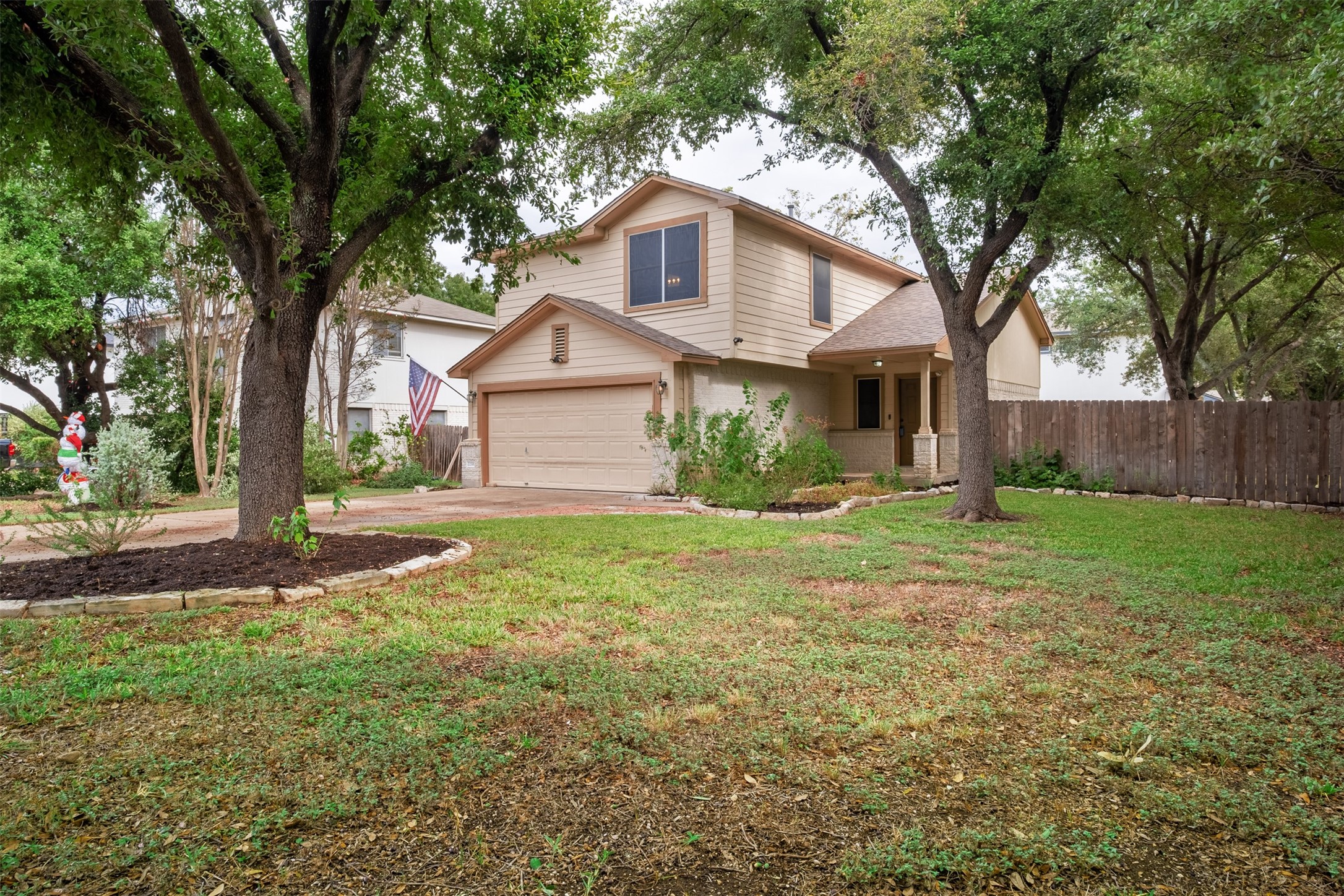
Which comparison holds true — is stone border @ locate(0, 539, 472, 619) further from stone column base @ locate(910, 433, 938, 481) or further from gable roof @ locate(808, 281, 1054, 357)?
stone column base @ locate(910, 433, 938, 481)

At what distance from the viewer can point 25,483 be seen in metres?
17.4

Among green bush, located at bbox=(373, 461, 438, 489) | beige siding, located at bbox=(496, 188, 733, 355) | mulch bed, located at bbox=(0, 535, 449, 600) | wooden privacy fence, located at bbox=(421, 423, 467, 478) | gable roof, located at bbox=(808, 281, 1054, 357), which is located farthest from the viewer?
wooden privacy fence, located at bbox=(421, 423, 467, 478)

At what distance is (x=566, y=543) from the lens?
814 cm

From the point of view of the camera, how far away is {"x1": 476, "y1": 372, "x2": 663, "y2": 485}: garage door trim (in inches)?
570

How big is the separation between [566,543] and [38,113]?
5927mm

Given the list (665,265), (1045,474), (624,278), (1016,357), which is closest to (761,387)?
(665,265)

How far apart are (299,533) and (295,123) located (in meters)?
4.79

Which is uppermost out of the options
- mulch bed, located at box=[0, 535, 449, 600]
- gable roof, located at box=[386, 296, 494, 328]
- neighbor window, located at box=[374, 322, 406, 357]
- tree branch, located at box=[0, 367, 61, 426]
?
gable roof, located at box=[386, 296, 494, 328]

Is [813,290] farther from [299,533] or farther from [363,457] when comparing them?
[299,533]

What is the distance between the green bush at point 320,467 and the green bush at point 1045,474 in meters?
13.8

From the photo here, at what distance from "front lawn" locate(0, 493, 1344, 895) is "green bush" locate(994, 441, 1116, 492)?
892 centimetres

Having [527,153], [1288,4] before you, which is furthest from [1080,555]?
[527,153]

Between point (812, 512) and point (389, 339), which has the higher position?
point (389, 339)

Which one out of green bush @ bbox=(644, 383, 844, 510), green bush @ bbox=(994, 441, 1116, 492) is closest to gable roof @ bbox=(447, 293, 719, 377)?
green bush @ bbox=(644, 383, 844, 510)
